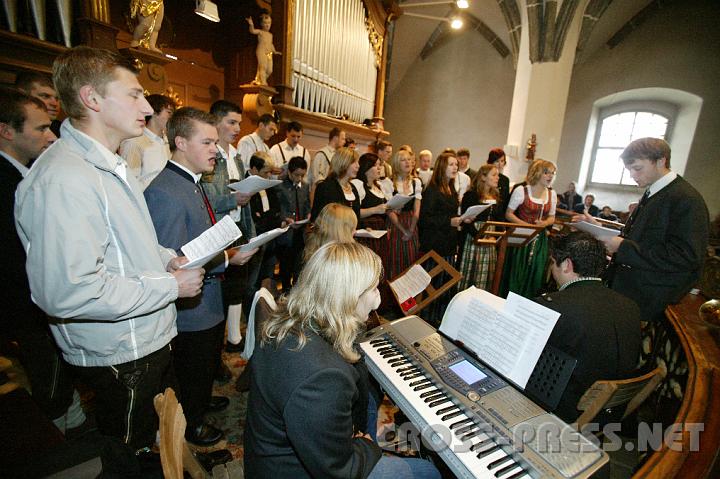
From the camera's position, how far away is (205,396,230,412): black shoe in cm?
230

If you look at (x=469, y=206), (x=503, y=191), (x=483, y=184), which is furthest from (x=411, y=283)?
(x=503, y=191)

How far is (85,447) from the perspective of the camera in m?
0.88

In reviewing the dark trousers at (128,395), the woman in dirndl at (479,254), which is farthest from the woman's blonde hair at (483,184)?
the dark trousers at (128,395)

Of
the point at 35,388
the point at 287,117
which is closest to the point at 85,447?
the point at 35,388

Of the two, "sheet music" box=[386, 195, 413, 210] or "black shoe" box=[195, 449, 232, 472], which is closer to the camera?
"black shoe" box=[195, 449, 232, 472]

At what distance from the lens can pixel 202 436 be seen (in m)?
2.00

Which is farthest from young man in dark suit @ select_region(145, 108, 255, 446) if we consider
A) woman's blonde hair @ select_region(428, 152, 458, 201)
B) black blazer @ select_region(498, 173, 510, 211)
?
black blazer @ select_region(498, 173, 510, 211)

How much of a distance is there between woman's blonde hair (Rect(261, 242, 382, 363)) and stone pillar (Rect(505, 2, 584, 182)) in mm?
7075

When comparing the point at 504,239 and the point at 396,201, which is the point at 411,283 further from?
the point at 504,239

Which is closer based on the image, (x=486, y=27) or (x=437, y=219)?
(x=437, y=219)

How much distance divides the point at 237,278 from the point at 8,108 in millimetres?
1554

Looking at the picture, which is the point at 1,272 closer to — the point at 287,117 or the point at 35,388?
the point at 35,388

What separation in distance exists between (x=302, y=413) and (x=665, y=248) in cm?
252

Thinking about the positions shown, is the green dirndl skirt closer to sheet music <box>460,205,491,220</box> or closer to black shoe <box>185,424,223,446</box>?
sheet music <box>460,205,491,220</box>
